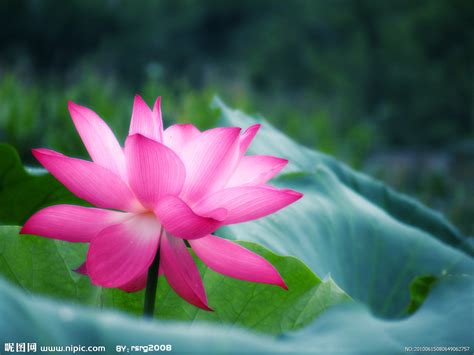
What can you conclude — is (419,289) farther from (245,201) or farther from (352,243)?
(245,201)

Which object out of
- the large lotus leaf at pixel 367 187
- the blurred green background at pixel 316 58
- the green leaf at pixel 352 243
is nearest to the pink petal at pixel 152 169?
the green leaf at pixel 352 243

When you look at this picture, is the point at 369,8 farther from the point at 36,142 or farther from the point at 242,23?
the point at 36,142

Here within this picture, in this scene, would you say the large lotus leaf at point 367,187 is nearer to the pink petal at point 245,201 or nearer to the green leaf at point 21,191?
the green leaf at point 21,191

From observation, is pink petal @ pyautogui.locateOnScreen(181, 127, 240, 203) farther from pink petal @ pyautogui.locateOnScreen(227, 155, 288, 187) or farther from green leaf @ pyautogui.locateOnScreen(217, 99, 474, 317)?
green leaf @ pyautogui.locateOnScreen(217, 99, 474, 317)

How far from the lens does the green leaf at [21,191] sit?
709 millimetres

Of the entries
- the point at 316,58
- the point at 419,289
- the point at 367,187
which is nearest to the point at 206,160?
the point at 419,289

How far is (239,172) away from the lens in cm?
41

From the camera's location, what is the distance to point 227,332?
31cm

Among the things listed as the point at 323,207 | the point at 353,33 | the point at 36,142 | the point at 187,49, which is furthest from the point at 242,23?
the point at 323,207

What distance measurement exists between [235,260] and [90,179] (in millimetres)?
104

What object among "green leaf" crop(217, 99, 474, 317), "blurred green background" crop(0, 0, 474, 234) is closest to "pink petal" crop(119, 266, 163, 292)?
"green leaf" crop(217, 99, 474, 317)

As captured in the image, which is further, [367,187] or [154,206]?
[367,187]

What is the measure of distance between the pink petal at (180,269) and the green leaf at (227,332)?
4 centimetres

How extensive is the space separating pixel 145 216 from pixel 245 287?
0.47ft
